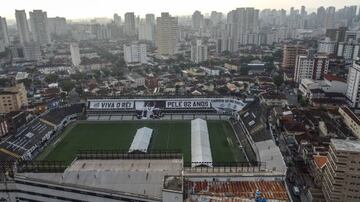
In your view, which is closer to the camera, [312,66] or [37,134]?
[37,134]

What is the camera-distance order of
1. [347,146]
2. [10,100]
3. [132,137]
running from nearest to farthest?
1. [347,146]
2. [132,137]
3. [10,100]

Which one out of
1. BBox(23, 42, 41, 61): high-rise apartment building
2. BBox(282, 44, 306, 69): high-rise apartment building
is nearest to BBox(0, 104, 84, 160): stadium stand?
BBox(282, 44, 306, 69): high-rise apartment building

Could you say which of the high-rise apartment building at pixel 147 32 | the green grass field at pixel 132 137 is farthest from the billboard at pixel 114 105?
the high-rise apartment building at pixel 147 32

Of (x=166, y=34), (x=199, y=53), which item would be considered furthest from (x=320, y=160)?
(x=166, y=34)

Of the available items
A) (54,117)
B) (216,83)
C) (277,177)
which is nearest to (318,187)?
(277,177)

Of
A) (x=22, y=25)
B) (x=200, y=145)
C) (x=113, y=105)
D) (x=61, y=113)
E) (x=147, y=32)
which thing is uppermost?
(x=22, y=25)

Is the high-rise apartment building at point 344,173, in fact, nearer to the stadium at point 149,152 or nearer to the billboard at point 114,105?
the stadium at point 149,152

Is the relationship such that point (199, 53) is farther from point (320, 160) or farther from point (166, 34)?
point (320, 160)
